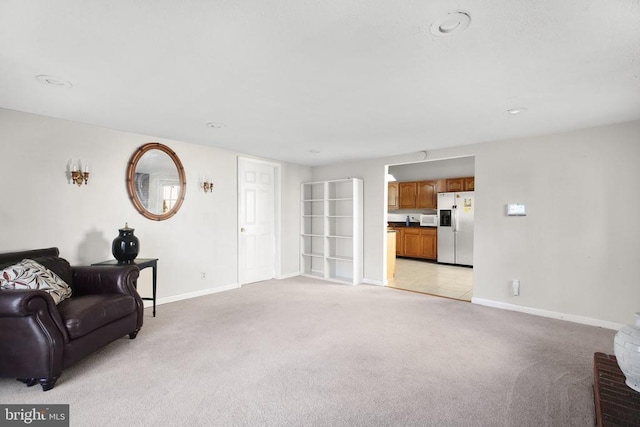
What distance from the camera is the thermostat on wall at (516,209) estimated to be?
399cm

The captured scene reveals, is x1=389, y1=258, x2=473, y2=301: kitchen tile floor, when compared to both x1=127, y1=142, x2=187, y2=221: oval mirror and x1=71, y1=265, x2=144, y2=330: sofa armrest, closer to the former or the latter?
x1=127, y1=142, x2=187, y2=221: oval mirror

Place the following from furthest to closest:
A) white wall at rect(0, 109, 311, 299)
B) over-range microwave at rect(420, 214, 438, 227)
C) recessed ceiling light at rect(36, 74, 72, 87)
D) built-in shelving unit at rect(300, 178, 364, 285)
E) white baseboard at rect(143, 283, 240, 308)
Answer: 1. over-range microwave at rect(420, 214, 438, 227)
2. built-in shelving unit at rect(300, 178, 364, 285)
3. white baseboard at rect(143, 283, 240, 308)
4. white wall at rect(0, 109, 311, 299)
5. recessed ceiling light at rect(36, 74, 72, 87)

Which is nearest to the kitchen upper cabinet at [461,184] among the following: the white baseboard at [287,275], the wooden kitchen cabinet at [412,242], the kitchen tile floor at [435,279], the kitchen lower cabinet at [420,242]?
the kitchen lower cabinet at [420,242]

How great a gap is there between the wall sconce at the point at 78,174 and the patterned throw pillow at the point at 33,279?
44.3 inches

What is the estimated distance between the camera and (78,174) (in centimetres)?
346

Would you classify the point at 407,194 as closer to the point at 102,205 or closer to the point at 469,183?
the point at 469,183

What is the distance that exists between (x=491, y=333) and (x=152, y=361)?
10.7 ft

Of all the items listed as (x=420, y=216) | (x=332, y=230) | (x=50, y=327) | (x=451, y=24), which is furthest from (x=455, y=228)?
(x=50, y=327)

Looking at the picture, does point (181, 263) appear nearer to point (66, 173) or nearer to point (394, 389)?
point (66, 173)

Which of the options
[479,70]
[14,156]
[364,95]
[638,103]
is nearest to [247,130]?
[364,95]

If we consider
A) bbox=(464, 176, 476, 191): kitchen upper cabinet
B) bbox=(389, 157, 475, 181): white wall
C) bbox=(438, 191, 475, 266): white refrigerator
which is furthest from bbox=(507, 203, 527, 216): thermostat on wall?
bbox=(389, 157, 475, 181): white wall

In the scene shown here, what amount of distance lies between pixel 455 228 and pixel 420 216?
1.18 m

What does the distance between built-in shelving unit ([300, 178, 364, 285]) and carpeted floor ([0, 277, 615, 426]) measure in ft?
6.13

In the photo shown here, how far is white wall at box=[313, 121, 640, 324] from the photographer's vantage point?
3.38 metres
